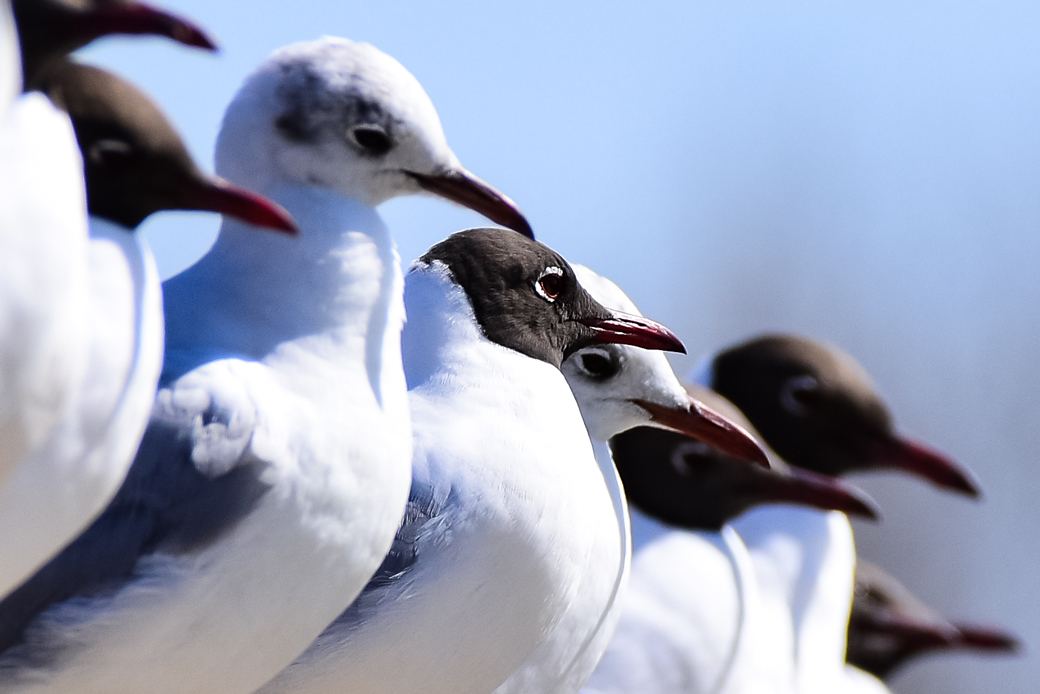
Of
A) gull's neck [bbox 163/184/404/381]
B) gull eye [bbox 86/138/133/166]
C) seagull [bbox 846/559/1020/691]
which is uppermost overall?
gull eye [bbox 86/138/133/166]

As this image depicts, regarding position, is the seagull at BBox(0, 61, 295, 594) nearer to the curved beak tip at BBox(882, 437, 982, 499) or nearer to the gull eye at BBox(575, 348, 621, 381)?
the gull eye at BBox(575, 348, 621, 381)

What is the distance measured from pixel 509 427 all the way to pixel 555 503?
0.14 meters

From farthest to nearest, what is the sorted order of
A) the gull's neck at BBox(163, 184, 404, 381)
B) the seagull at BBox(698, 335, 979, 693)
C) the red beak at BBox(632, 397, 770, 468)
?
the seagull at BBox(698, 335, 979, 693) < the red beak at BBox(632, 397, 770, 468) < the gull's neck at BBox(163, 184, 404, 381)

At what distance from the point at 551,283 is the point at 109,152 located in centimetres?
101

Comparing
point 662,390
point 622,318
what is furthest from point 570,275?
point 662,390

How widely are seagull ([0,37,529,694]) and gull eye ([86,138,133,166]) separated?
16 centimetres

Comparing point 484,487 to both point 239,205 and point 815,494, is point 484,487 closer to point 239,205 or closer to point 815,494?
point 239,205

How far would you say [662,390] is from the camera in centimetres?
257

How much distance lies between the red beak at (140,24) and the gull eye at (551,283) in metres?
1.03

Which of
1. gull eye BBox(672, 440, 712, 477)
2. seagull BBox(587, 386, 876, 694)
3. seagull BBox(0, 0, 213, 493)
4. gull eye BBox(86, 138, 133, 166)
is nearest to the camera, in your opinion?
seagull BBox(0, 0, 213, 493)

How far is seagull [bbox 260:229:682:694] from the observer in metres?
1.96

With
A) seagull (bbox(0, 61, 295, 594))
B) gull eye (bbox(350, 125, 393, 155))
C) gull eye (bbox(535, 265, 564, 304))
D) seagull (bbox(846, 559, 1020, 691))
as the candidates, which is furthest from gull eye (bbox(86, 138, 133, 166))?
seagull (bbox(846, 559, 1020, 691))

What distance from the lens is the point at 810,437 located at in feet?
12.3

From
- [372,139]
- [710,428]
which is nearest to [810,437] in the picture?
[710,428]
